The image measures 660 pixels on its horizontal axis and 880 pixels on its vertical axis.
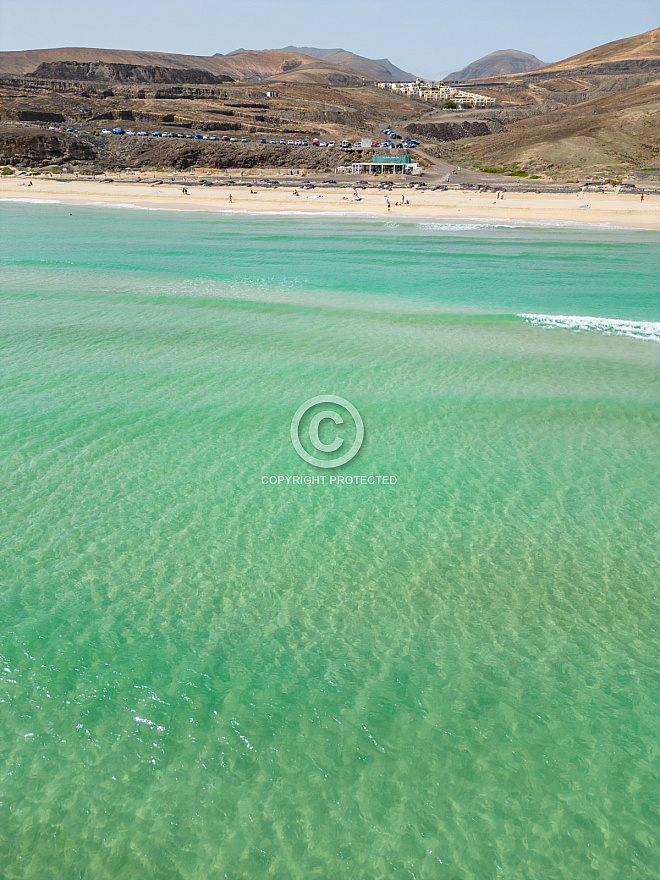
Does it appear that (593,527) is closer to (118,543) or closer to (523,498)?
(523,498)

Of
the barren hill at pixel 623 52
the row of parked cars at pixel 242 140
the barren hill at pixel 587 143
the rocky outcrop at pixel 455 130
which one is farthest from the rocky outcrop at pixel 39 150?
the barren hill at pixel 623 52

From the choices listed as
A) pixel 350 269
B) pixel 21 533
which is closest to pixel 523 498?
pixel 21 533

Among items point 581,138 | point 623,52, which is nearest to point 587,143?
point 581,138

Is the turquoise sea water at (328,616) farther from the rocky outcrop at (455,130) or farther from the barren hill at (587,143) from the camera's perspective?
the rocky outcrop at (455,130)

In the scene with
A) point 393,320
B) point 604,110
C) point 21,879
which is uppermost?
point 604,110

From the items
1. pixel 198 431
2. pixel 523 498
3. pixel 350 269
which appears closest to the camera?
pixel 523 498

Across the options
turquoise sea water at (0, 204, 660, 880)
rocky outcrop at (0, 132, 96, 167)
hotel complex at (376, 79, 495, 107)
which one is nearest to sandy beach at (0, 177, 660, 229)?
rocky outcrop at (0, 132, 96, 167)

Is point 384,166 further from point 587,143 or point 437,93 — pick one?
point 437,93
